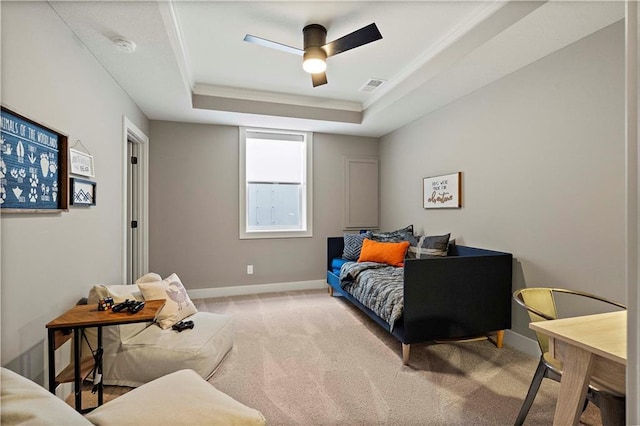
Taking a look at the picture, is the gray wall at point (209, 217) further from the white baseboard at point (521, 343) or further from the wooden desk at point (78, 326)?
the white baseboard at point (521, 343)

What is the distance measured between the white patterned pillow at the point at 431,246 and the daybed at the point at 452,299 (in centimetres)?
54

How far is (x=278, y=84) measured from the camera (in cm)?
360

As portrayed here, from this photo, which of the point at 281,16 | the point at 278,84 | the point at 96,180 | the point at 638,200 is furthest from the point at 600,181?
the point at 96,180

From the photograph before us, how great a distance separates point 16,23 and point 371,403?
2.89m

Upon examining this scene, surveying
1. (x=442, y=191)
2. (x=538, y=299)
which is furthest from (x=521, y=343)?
(x=442, y=191)

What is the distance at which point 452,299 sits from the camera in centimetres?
253

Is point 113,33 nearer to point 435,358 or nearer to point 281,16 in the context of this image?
point 281,16

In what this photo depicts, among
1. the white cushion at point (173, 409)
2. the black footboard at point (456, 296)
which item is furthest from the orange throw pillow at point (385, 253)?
the white cushion at point (173, 409)

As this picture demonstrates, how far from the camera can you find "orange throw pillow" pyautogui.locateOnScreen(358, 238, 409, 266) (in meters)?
3.69

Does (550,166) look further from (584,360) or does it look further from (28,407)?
(28,407)

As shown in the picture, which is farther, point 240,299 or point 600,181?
point 240,299

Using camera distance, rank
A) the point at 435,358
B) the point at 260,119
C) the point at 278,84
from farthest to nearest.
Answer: the point at 260,119 → the point at 278,84 → the point at 435,358

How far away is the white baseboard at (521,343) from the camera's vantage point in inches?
101

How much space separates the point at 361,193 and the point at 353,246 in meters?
1.19
